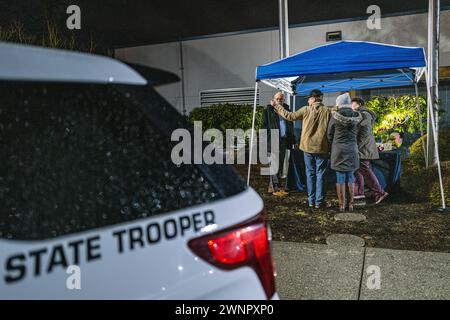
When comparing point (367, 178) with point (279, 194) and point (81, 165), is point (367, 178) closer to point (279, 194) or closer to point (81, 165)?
point (279, 194)

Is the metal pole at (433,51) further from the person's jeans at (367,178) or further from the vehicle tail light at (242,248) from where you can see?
the vehicle tail light at (242,248)

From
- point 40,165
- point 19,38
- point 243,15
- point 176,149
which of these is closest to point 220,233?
point 176,149

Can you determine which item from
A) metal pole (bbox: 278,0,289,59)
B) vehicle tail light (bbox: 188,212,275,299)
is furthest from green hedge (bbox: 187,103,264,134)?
vehicle tail light (bbox: 188,212,275,299)

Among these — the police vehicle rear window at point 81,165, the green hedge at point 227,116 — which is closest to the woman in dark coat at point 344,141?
the police vehicle rear window at point 81,165

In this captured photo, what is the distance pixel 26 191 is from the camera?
1189 millimetres

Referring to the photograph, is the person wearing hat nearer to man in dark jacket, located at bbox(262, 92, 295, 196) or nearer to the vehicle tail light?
man in dark jacket, located at bbox(262, 92, 295, 196)

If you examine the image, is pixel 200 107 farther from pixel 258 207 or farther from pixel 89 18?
pixel 258 207

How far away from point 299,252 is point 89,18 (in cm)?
1014

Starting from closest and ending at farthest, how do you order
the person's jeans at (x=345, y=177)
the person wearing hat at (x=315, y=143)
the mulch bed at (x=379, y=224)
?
the mulch bed at (x=379, y=224) → the person's jeans at (x=345, y=177) → the person wearing hat at (x=315, y=143)

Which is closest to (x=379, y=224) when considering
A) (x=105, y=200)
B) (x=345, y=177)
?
(x=345, y=177)

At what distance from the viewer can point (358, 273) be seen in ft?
11.3

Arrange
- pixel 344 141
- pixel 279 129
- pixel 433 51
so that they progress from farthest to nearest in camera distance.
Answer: pixel 433 51
pixel 279 129
pixel 344 141

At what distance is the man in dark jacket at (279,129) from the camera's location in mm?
6293

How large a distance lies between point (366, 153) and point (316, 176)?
2.76 feet
